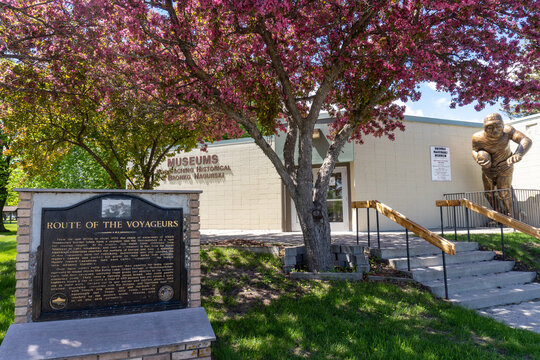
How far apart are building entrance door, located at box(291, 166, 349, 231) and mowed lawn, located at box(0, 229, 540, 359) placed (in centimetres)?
702

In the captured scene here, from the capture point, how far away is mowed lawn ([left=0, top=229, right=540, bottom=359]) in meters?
4.01

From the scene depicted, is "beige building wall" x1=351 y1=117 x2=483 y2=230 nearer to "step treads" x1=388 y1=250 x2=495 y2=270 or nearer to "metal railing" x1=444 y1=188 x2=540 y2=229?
"metal railing" x1=444 y1=188 x2=540 y2=229

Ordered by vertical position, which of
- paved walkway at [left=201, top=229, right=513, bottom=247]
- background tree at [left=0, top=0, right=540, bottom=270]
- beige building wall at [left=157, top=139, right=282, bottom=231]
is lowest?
paved walkway at [left=201, top=229, right=513, bottom=247]

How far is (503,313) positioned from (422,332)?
2.05 m

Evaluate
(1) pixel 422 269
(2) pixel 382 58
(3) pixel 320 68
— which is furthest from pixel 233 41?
(1) pixel 422 269

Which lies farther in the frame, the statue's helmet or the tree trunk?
the statue's helmet

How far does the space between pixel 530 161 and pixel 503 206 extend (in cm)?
296

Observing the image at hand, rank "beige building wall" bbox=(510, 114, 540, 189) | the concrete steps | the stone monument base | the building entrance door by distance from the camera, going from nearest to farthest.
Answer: the stone monument base
the concrete steps
the building entrance door
"beige building wall" bbox=(510, 114, 540, 189)

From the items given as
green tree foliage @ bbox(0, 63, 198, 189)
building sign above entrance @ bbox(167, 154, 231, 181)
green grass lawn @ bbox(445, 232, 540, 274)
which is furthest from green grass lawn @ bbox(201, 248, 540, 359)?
building sign above entrance @ bbox(167, 154, 231, 181)

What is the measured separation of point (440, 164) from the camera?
14.1 meters

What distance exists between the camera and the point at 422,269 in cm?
689

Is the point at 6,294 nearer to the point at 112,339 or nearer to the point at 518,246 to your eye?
the point at 112,339

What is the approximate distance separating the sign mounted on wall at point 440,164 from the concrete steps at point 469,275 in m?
6.26

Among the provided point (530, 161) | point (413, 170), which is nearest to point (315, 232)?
point (413, 170)
